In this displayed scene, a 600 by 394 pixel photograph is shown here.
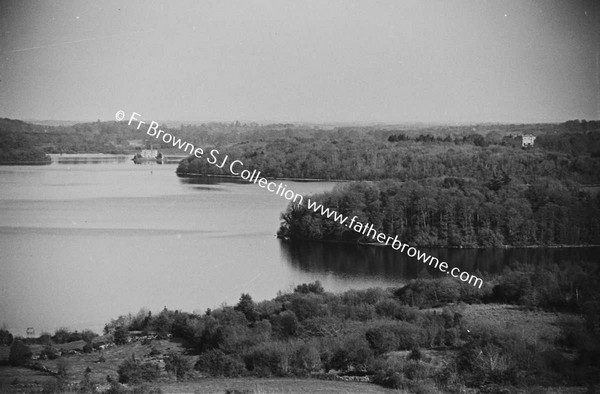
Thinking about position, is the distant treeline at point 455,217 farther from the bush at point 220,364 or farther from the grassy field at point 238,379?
the bush at point 220,364

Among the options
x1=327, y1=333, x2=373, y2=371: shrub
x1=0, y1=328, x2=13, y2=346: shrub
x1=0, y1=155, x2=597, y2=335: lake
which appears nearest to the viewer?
x1=327, y1=333, x2=373, y2=371: shrub

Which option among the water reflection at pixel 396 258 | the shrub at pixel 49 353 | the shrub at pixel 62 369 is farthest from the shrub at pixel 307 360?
the water reflection at pixel 396 258

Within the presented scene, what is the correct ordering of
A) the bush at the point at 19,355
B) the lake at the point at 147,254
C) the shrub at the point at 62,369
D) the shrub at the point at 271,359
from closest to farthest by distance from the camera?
the shrub at the point at 62,369 < the shrub at the point at 271,359 < the bush at the point at 19,355 < the lake at the point at 147,254

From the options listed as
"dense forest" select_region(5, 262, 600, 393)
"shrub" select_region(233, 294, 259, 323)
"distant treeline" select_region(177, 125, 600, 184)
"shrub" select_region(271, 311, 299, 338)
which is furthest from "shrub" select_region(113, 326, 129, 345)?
"distant treeline" select_region(177, 125, 600, 184)

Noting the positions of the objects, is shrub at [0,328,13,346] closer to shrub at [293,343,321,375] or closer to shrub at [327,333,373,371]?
shrub at [293,343,321,375]

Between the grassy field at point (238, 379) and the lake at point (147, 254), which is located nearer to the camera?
the grassy field at point (238, 379)

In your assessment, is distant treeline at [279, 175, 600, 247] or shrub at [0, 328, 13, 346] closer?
shrub at [0, 328, 13, 346]
